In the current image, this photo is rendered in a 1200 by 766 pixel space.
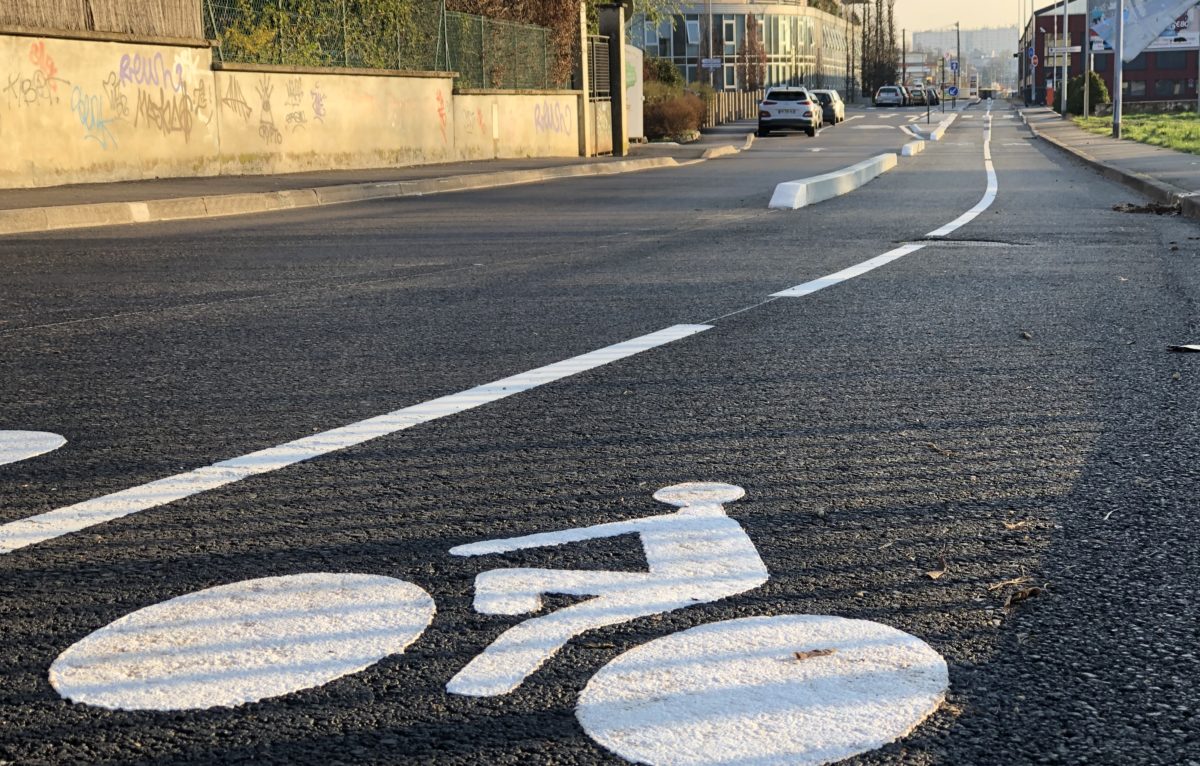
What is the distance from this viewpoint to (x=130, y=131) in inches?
728

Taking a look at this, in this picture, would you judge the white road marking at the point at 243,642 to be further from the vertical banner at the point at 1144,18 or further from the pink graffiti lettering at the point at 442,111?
the vertical banner at the point at 1144,18

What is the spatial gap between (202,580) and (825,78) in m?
120

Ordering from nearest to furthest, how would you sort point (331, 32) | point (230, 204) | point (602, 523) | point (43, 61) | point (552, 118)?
1. point (602, 523)
2. point (230, 204)
3. point (43, 61)
4. point (331, 32)
5. point (552, 118)

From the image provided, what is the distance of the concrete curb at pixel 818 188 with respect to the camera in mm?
15266

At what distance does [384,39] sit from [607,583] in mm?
24190

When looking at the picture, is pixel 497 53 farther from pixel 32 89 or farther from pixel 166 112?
pixel 32 89

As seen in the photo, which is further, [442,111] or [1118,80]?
[1118,80]

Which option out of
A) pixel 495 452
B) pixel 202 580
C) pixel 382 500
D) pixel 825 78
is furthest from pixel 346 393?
pixel 825 78

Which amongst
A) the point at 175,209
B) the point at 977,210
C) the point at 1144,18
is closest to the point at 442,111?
the point at 175,209

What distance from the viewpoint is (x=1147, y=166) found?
71.5 feet

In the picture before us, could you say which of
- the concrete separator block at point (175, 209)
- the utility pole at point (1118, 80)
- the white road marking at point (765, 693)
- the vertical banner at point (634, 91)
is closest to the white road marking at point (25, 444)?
the white road marking at point (765, 693)

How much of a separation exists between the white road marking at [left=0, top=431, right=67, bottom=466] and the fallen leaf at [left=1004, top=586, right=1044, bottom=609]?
273cm

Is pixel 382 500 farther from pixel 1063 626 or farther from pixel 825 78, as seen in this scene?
pixel 825 78

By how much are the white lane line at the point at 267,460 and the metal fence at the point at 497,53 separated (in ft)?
79.0
